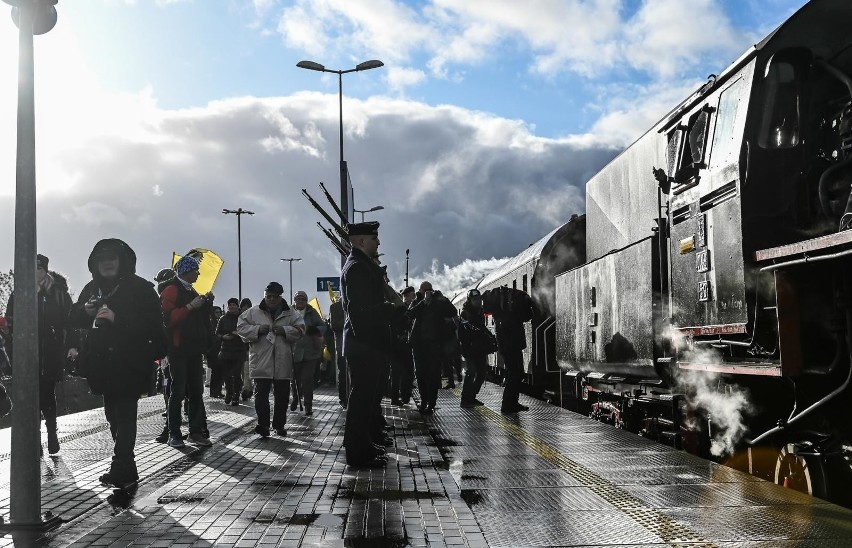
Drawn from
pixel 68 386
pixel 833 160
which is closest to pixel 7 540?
pixel 833 160

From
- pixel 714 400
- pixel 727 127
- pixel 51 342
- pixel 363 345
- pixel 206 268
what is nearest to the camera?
pixel 727 127

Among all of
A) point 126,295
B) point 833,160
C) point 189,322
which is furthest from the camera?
point 189,322

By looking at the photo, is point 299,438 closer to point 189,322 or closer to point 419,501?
point 189,322

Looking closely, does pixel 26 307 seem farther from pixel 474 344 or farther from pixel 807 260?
pixel 474 344

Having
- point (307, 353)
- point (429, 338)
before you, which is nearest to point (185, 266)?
point (307, 353)

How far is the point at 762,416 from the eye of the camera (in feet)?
23.4

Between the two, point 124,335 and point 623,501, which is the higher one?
point 124,335

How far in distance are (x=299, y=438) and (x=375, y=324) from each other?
10.5 ft

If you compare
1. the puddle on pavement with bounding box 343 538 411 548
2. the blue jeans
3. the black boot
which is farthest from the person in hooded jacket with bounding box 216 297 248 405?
the puddle on pavement with bounding box 343 538 411 548

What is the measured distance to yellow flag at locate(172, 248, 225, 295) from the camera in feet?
37.3

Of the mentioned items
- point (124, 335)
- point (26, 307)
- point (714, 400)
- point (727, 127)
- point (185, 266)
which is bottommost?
point (714, 400)

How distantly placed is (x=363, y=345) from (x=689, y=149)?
3.35 m

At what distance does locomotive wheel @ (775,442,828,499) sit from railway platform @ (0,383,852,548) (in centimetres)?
18

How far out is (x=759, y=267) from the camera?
6.75 metres
